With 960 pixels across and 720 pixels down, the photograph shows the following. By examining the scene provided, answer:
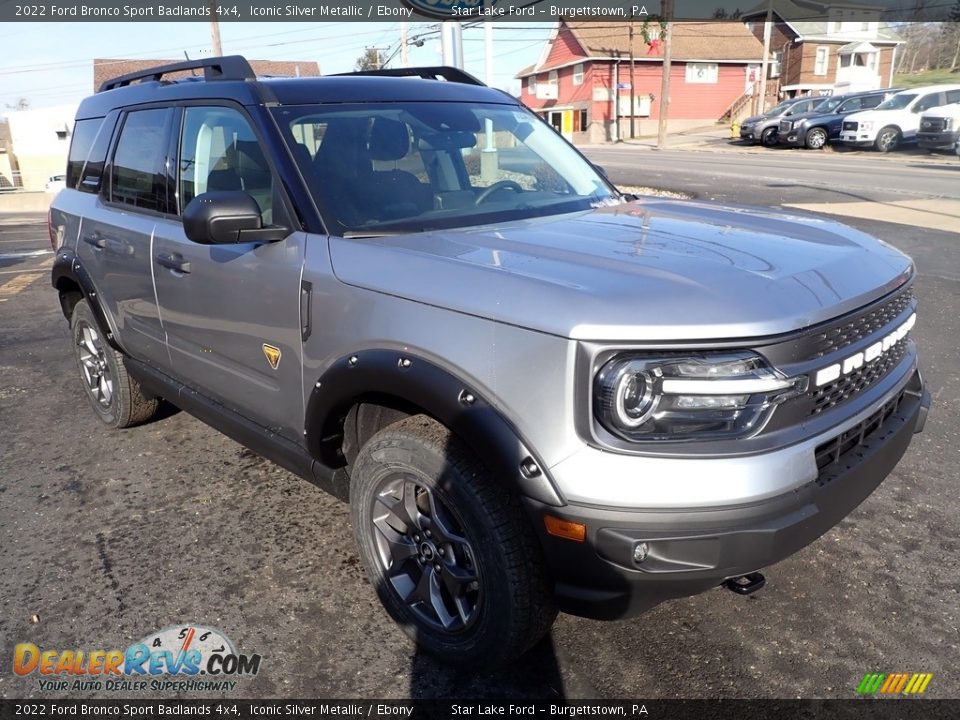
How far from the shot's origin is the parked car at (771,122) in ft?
100

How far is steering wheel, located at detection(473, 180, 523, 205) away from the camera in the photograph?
10.7 ft

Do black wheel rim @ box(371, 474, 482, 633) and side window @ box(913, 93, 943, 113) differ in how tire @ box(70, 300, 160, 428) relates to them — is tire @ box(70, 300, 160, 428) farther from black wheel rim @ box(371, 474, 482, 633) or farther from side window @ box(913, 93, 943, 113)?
side window @ box(913, 93, 943, 113)

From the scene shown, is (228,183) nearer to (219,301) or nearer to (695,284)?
(219,301)

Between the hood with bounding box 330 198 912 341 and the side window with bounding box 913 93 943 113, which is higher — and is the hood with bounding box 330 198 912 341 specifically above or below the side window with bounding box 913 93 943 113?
below

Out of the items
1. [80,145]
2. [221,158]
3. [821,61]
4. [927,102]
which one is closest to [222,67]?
[221,158]

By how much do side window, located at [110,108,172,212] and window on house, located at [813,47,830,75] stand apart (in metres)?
56.1

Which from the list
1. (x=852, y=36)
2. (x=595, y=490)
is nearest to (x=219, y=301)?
(x=595, y=490)

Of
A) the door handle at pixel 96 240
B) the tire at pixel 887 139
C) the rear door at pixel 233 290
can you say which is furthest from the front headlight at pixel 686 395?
the tire at pixel 887 139

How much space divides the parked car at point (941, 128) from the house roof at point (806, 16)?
31570 mm

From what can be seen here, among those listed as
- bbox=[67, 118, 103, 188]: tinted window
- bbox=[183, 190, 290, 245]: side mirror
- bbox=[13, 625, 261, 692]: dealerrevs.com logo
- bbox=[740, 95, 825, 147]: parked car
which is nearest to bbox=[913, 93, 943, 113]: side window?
bbox=[740, 95, 825, 147]: parked car

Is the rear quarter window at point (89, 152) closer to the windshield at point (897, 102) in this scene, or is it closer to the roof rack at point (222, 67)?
the roof rack at point (222, 67)

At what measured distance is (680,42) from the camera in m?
48.8

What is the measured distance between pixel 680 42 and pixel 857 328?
51.9m

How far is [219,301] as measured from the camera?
3217mm
